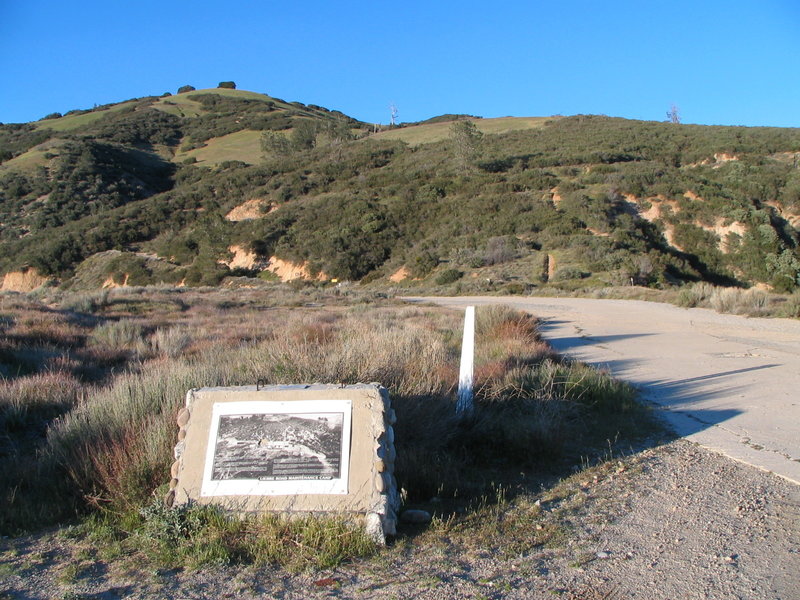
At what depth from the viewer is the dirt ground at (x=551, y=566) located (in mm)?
3139

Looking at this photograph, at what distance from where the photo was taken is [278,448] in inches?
156

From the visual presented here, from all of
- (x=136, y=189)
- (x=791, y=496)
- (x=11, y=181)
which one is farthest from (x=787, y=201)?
(x=11, y=181)

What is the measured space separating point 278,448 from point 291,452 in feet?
0.31

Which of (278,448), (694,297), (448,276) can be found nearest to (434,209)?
(448,276)

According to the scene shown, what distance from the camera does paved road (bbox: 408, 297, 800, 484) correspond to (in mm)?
6094

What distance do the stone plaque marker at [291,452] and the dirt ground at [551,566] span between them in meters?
0.42

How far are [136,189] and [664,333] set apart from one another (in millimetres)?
66373

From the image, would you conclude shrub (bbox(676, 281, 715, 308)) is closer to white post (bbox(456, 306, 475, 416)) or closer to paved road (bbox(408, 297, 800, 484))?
paved road (bbox(408, 297, 800, 484))

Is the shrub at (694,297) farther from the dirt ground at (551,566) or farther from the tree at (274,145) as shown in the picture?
the tree at (274,145)

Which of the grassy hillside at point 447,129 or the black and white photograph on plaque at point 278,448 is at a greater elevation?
the grassy hillside at point 447,129

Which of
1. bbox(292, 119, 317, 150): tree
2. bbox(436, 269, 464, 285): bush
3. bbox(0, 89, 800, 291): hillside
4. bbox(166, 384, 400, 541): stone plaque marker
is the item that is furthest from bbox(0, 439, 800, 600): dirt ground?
bbox(292, 119, 317, 150): tree

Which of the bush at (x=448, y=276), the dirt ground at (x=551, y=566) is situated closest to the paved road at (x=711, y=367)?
the dirt ground at (x=551, y=566)

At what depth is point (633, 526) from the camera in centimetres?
397

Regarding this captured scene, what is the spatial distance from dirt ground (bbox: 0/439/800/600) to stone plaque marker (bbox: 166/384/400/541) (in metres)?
0.42
